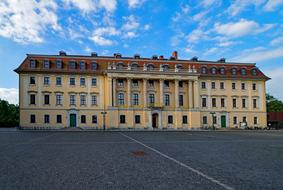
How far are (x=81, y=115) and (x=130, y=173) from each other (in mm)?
45497

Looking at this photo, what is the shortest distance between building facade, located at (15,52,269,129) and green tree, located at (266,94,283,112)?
3899 centimetres

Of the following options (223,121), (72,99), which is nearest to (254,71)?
(223,121)

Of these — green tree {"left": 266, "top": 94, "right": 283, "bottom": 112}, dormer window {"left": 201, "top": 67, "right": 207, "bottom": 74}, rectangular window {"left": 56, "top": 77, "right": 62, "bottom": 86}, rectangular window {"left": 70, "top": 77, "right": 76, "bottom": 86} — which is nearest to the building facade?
rectangular window {"left": 70, "top": 77, "right": 76, "bottom": 86}

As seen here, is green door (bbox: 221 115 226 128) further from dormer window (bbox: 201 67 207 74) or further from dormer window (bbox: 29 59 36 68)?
dormer window (bbox: 29 59 36 68)

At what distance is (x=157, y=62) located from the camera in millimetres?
55938

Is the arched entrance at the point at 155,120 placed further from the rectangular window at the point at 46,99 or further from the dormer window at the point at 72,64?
the rectangular window at the point at 46,99

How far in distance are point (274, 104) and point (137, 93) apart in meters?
63.0

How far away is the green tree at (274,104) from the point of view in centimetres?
9256

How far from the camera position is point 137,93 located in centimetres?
5434

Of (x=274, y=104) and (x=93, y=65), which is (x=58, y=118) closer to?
(x=93, y=65)

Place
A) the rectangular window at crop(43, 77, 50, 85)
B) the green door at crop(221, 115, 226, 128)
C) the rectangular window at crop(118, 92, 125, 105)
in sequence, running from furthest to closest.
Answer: the green door at crop(221, 115, 226, 128)
the rectangular window at crop(118, 92, 125, 105)
the rectangular window at crop(43, 77, 50, 85)

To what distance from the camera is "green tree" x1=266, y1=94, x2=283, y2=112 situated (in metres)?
92.6

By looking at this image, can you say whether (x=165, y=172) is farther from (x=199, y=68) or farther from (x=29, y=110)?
(x=199, y=68)

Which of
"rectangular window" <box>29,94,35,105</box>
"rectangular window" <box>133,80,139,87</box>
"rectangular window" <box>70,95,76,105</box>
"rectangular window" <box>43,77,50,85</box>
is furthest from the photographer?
"rectangular window" <box>133,80,139,87</box>
